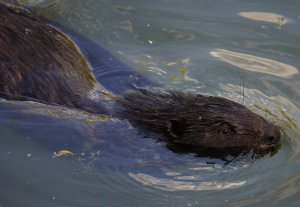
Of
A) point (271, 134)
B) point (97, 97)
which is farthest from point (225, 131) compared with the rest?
point (97, 97)

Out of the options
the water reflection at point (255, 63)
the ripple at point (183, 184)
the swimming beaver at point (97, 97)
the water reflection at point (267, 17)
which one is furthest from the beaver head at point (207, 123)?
the water reflection at point (267, 17)

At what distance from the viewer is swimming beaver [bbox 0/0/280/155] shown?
5281 mm

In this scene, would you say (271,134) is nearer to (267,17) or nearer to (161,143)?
(161,143)

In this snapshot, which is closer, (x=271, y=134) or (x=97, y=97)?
(x=271, y=134)

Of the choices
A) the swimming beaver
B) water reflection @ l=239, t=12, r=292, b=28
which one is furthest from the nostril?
water reflection @ l=239, t=12, r=292, b=28

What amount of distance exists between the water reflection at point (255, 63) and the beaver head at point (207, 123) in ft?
5.11

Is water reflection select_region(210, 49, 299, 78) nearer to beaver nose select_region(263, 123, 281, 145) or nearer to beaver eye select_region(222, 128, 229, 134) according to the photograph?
beaver nose select_region(263, 123, 281, 145)

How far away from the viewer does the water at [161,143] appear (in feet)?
17.2

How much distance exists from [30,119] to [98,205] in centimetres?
107

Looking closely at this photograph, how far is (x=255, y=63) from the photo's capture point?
275 inches

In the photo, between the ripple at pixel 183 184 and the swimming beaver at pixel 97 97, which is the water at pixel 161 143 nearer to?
the ripple at pixel 183 184

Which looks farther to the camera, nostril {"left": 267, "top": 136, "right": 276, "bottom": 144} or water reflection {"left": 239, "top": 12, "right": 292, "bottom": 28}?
water reflection {"left": 239, "top": 12, "right": 292, "bottom": 28}

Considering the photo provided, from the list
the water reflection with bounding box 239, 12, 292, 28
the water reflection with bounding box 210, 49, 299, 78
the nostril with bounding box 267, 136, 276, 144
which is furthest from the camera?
the water reflection with bounding box 239, 12, 292, 28

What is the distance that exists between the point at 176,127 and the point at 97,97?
32.9 inches
